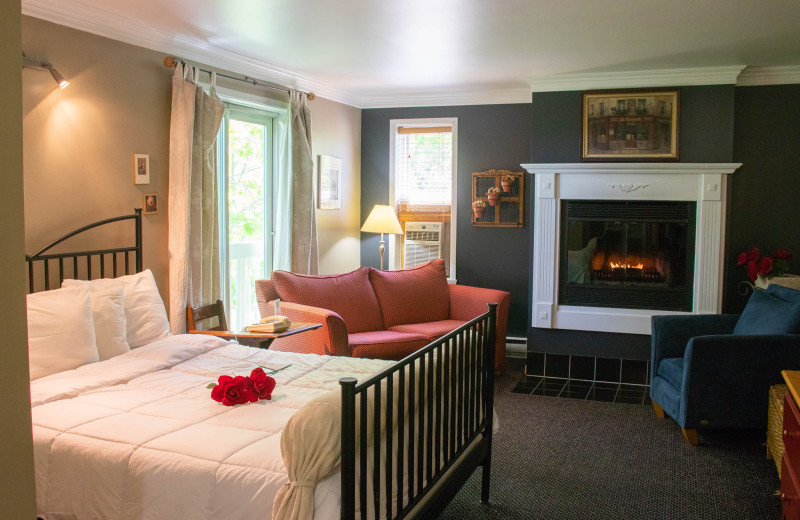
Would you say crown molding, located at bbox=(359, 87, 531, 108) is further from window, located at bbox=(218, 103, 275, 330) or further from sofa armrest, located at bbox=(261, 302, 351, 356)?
sofa armrest, located at bbox=(261, 302, 351, 356)

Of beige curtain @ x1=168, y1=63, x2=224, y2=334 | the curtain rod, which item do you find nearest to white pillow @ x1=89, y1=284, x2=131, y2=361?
beige curtain @ x1=168, y1=63, x2=224, y2=334

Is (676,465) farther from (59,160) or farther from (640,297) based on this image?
(59,160)

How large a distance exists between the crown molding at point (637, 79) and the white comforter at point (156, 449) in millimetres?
3527

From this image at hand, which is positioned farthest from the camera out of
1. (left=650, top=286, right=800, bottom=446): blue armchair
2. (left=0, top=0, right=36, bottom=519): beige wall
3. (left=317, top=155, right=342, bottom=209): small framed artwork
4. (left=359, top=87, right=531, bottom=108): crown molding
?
(left=359, top=87, right=531, bottom=108): crown molding

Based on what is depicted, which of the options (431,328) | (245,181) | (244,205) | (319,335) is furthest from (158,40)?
(431,328)

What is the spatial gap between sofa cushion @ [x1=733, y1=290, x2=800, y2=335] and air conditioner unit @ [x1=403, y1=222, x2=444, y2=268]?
9.52 feet

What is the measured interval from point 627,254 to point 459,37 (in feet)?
7.99

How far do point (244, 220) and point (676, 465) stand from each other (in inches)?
138

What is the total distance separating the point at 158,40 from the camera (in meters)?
4.12

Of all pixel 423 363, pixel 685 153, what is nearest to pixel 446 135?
pixel 685 153

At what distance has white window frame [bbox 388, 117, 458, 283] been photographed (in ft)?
20.8

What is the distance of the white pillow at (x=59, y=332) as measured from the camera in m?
3.00

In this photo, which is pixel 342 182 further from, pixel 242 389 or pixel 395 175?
pixel 242 389

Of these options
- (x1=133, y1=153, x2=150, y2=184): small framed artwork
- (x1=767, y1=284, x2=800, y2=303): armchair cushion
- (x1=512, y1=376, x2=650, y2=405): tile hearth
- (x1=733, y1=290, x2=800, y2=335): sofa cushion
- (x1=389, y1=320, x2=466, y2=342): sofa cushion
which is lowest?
(x1=512, y1=376, x2=650, y2=405): tile hearth
